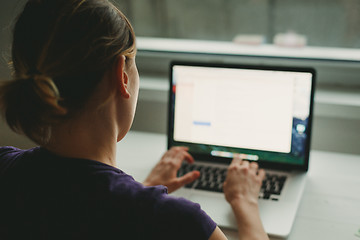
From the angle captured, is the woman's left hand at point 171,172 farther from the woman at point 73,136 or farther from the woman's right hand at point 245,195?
the woman at point 73,136

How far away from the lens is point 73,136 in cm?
75

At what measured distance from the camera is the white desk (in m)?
0.99

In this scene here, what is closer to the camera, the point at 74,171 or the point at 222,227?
the point at 74,171

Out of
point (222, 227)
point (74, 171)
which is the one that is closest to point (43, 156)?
point (74, 171)

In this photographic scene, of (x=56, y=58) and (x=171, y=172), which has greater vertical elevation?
(x=56, y=58)

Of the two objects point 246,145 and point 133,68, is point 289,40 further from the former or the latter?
point 133,68

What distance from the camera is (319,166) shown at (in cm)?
135

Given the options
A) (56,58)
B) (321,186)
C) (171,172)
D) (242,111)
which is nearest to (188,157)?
(171,172)

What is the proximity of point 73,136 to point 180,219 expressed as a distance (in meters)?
0.21

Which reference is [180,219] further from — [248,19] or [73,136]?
[248,19]

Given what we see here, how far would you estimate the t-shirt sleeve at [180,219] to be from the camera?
0.69 m

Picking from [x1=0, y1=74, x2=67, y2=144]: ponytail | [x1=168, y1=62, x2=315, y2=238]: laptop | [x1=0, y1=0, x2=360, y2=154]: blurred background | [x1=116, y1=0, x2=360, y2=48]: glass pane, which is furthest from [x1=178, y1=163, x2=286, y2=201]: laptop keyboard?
[x1=116, y1=0, x2=360, y2=48]: glass pane

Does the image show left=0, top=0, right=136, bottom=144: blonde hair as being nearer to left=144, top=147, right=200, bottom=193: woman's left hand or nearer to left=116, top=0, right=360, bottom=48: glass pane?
left=144, top=147, right=200, bottom=193: woman's left hand

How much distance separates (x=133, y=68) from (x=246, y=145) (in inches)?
23.3
